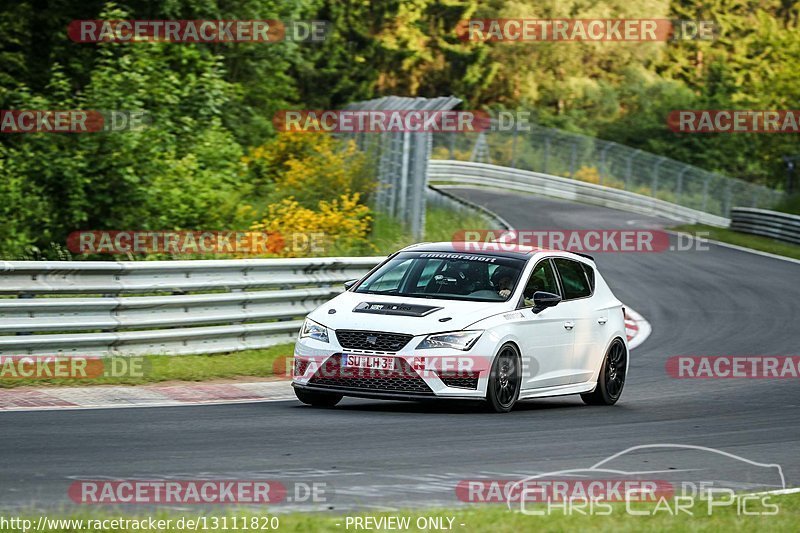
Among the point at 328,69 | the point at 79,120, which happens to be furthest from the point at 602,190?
the point at 79,120

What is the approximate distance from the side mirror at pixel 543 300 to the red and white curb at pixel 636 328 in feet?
24.7

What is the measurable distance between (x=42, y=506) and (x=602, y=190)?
4773 cm

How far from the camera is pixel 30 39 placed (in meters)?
32.9

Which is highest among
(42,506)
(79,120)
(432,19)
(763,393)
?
(432,19)

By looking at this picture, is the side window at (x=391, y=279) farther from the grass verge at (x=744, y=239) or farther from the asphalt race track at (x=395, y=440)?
the grass verge at (x=744, y=239)

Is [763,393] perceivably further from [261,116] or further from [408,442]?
[261,116]

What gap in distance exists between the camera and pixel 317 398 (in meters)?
12.5

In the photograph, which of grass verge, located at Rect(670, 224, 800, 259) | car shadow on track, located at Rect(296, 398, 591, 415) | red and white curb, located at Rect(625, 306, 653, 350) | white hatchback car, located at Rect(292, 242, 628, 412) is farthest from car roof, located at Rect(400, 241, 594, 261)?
grass verge, located at Rect(670, 224, 800, 259)

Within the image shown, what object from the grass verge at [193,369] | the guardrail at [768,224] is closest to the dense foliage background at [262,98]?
the grass verge at [193,369]

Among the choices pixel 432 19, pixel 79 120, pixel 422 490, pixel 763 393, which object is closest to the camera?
pixel 422 490

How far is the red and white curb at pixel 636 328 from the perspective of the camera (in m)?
21.2

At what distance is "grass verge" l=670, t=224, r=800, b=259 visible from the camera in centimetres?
3842

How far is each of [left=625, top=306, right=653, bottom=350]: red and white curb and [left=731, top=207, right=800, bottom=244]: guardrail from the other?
1697 centimetres

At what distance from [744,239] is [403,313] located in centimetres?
3133
